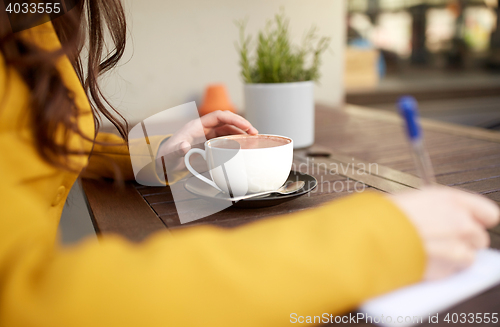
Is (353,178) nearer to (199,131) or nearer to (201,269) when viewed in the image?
(199,131)

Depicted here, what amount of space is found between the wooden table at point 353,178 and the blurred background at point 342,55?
10.0 inches

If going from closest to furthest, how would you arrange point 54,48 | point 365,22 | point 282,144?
point 54,48, point 282,144, point 365,22

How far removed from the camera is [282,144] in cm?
58

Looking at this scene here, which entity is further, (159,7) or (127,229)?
(159,7)

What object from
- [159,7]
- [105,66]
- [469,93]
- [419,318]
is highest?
[159,7]

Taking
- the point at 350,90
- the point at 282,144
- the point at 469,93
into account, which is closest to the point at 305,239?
the point at 282,144

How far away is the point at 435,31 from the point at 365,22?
41.5 inches

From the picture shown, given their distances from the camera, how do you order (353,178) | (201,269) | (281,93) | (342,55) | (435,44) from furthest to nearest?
(435,44), (342,55), (281,93), (353,178), (201,269)

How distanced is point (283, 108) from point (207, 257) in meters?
0.64

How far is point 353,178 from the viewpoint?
71cm

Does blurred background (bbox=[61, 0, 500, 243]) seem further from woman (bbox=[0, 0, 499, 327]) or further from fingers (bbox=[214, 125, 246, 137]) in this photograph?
woman (bbox=[0, 0, 499, 327])

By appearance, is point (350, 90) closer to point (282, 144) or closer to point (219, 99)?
point (219, 99)

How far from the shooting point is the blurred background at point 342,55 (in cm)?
204

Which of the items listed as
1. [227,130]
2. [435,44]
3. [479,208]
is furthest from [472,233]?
[435,44]
